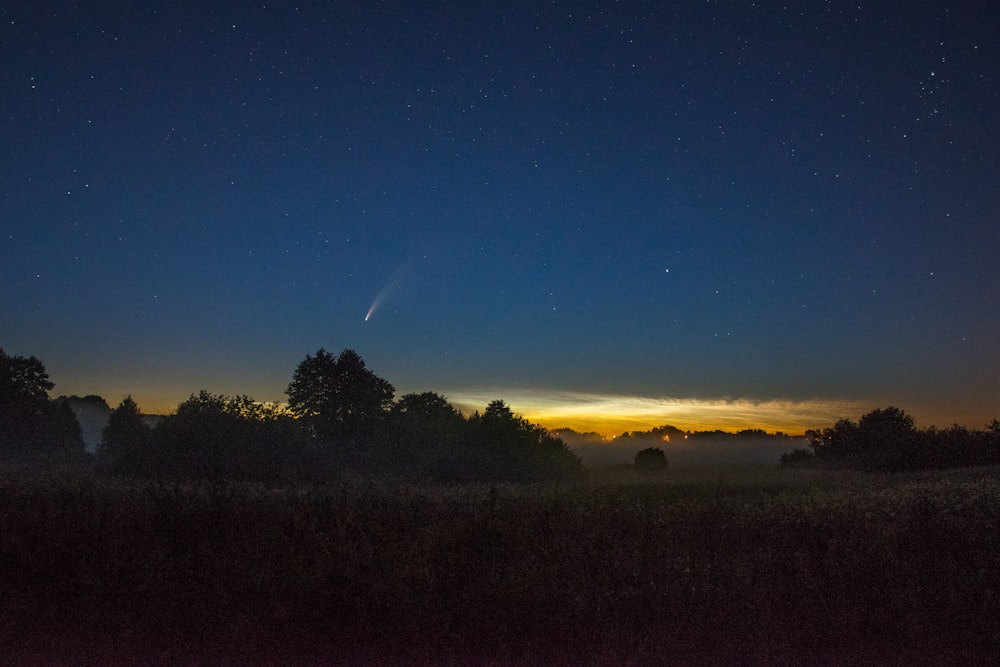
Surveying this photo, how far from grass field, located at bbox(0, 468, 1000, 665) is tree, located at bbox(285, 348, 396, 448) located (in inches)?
1543

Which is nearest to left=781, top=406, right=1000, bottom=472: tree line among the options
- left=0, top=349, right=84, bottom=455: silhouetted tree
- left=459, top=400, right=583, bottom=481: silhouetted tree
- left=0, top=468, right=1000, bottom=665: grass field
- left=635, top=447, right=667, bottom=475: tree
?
left=635, top=447, right=667, bottom=475: tree

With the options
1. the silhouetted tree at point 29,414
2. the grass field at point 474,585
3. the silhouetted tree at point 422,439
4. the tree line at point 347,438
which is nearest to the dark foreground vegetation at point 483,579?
the grass field at point 474,585

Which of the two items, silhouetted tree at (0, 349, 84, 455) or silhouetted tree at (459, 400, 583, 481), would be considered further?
silhouetted tree at (0, 349, 84, 455)

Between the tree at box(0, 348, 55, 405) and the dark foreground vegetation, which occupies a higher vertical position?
the tree at box(0, 348, 55, 405)

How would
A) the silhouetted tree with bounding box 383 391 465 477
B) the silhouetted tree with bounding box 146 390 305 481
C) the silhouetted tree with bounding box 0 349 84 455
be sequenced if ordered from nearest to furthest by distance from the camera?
the silhouetted tree with bounding box 146 390 305 481 < the silhouetted tree with bounding box 383 391 465 477 < the silhouetted tree with bounding box 0 349 84 455

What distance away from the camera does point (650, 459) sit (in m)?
68.1

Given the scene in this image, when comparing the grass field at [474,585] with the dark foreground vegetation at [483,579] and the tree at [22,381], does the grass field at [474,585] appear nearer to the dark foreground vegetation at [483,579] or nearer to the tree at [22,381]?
the dark foreground vegetation at [483,579]

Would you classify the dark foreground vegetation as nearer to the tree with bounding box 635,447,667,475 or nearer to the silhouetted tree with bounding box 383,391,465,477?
the silhouetted tree with bounding box 383,391,465,477

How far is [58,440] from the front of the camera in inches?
2203

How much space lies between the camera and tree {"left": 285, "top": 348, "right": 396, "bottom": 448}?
158 feet

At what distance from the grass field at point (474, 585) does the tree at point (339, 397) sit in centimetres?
3919

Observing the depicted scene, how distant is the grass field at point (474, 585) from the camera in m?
6.28

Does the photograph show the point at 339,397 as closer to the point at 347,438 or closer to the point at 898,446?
the point at 347,438

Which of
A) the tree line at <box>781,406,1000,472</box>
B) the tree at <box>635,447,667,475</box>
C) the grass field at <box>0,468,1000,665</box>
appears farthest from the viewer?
the tree at <box>635,447,667,475</box>
